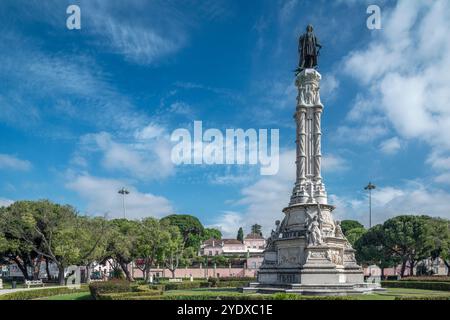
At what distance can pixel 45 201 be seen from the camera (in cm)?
5572

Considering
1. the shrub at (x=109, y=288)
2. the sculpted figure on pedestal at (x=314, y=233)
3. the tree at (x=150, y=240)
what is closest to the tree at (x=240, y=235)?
the tree at (x=150, y=240)

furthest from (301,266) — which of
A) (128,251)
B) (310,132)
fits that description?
(128,251)

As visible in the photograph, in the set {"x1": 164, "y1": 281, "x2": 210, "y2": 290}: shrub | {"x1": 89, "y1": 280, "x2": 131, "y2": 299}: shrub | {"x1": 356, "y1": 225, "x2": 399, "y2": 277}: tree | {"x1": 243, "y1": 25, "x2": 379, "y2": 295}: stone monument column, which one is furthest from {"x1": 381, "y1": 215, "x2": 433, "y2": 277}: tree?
{"x1": 89, "y1": 280, "x2": 131, "y2": 299}: shrub

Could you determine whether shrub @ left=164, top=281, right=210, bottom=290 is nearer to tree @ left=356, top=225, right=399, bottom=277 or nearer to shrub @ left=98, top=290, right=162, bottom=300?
shrub @ left=98, top=290, right=162, bottom=300

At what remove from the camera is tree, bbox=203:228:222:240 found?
467ft

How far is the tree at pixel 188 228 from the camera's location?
124875 mm

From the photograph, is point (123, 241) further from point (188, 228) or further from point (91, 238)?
point (188, 228)

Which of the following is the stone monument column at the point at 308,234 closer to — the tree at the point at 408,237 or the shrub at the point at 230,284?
the shrub at the point at 230,284

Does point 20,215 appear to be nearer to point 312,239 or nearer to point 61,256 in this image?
point 61,256

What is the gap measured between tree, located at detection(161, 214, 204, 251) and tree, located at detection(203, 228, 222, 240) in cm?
674

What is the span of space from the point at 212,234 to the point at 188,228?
65.1ft

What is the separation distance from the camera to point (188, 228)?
12950 centimetres

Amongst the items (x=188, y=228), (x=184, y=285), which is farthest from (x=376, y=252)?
(x=188, y=228)
